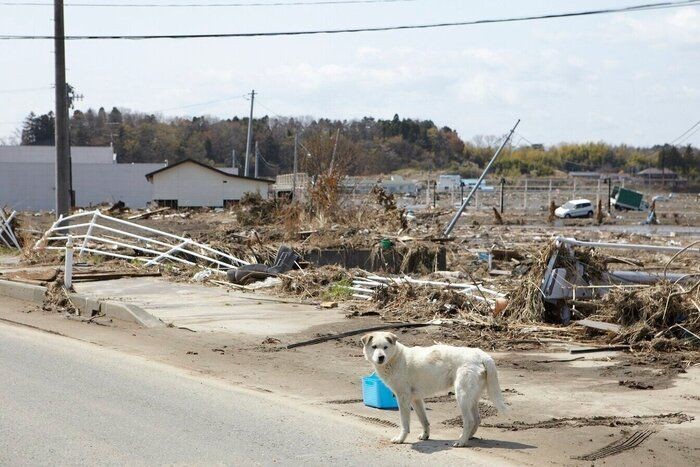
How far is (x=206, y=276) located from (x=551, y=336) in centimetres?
965

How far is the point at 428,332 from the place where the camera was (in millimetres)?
14133

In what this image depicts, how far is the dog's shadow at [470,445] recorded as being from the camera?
808cm

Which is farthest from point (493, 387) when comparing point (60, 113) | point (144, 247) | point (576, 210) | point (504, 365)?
point (576, 210)

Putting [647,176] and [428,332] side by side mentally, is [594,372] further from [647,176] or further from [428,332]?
[647,176]

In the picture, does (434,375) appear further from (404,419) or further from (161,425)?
(161,425)

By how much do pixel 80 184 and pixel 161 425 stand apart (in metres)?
73.7

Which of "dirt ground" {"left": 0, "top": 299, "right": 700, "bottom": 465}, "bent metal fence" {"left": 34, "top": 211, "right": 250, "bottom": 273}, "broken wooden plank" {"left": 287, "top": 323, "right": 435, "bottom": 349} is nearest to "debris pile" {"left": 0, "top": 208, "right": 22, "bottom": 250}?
"bent metal fence" {"left": 34, "top": 211, "right": 250, "bottom": 273}

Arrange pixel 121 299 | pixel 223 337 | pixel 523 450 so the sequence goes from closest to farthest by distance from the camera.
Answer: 1. pixel 523 450
2. pixel 223 337
3. pixel 121 299

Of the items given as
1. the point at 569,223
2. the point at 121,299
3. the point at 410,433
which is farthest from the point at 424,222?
the point at 410,433

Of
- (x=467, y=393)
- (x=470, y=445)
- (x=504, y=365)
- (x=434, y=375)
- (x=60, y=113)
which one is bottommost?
(x=504, y=365)

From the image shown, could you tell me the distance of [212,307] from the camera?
57.1 feet

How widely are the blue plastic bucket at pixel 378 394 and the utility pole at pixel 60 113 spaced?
1809 centimetres

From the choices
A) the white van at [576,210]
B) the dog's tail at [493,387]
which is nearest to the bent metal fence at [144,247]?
the dog's tail at [493,387]

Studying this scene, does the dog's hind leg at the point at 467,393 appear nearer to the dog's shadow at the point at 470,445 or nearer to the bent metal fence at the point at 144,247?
the dog's shadow at the point at 470,445
